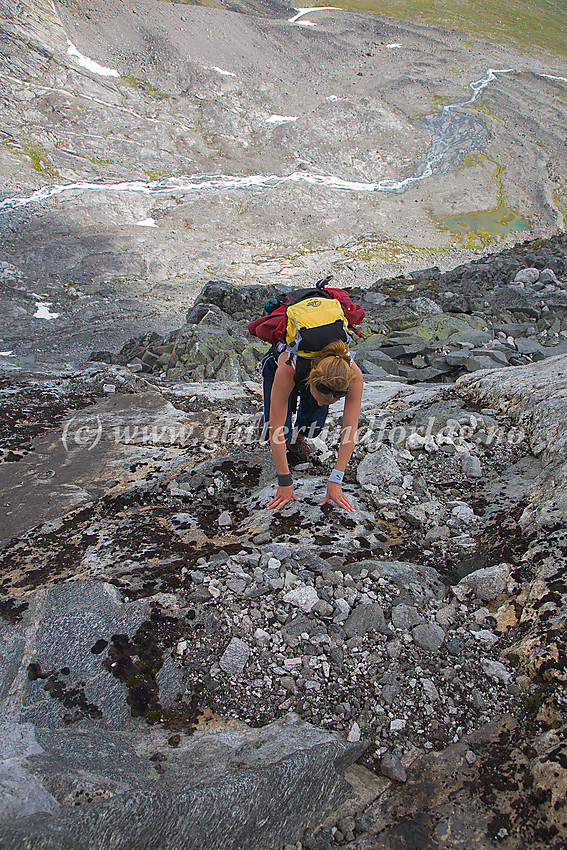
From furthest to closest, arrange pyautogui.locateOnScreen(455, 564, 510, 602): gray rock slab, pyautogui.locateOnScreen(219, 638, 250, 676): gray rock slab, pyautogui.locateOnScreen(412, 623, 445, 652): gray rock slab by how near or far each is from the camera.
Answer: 1. pyautogui.locateOnScreen(455, 564, 510, 602): gray rock slab
2. pyautogui.locateOnScreen(412, 623, 445, 652): gray rock slab
3. pyautogui.locateOnScreen(219, 638, 250, 676): gray rock slab

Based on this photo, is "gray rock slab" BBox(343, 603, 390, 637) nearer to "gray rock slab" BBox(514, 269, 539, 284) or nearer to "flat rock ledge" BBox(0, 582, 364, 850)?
"flat rock ledge" BBox(0, 582, 364, 850)

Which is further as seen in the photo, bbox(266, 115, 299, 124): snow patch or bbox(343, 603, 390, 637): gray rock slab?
bbox(266, 115, 299, 124): snow patch

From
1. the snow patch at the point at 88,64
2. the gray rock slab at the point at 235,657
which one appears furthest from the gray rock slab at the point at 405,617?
the snow patch at the point at 88,64

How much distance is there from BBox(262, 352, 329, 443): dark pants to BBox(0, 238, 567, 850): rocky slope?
394 millimetres

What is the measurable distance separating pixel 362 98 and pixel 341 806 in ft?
148

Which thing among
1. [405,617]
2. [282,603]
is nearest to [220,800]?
[282,603]

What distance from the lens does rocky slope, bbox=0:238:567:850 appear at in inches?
86.0

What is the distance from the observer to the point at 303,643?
9.73ft

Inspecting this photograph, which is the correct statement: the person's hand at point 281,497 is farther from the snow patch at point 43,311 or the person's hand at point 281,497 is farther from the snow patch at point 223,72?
the snow patch at point 223,72

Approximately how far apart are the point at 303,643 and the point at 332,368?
5.89ft

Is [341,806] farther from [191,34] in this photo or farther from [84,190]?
[191,34]

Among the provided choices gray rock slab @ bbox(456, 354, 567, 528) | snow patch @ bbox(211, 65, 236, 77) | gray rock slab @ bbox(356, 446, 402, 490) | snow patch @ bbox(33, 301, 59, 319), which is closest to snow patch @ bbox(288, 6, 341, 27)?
snow patch @ bbox(211, 65, 236, 77)

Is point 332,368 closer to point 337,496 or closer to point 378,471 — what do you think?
point 337,496

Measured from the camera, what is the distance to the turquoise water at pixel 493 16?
5419 centimetres
